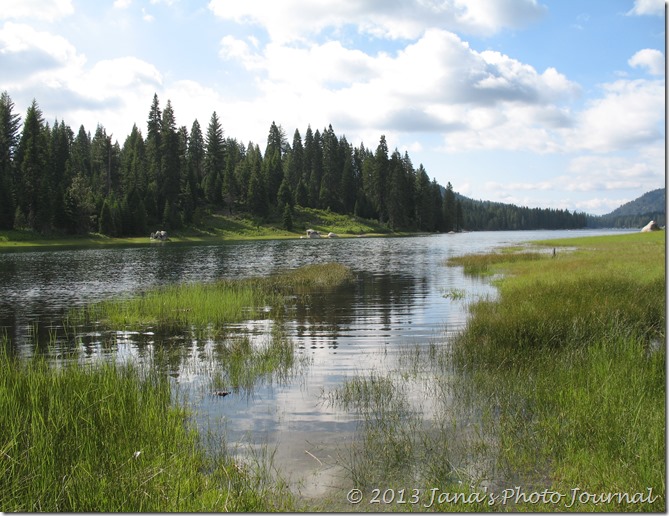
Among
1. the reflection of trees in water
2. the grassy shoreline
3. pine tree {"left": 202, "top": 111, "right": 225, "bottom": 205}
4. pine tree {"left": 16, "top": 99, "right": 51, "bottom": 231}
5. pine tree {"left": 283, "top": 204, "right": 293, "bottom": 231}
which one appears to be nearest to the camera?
the grassy shoreline

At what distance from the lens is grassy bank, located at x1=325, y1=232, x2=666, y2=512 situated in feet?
19.8

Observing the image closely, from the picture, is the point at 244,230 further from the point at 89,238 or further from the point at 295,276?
the point at 295,276

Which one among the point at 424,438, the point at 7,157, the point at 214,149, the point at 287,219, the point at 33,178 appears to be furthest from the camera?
the point at 214,149

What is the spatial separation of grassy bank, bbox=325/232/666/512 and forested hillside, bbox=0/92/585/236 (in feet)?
302

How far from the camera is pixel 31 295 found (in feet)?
90.9

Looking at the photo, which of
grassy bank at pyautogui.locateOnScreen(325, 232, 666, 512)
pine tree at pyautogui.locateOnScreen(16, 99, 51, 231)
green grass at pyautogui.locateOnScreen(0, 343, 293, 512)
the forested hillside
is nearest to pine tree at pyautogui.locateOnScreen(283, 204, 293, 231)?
the forested hillside

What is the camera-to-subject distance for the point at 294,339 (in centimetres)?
1684

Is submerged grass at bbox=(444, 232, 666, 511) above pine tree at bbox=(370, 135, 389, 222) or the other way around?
the other way around

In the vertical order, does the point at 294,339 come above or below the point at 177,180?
below

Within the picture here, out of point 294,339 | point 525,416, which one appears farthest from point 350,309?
point 525,416

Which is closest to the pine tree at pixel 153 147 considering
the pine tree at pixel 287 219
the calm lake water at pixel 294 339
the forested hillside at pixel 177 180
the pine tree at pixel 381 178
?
the forested hillside at pixel 177 180

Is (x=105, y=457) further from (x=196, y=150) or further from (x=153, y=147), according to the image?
(x=196, y=150)

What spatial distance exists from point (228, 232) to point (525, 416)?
10954 centimetres

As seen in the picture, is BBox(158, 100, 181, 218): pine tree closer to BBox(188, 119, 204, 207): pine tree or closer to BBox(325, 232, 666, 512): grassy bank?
BBox(188, 119, 204, 207): pine tree
